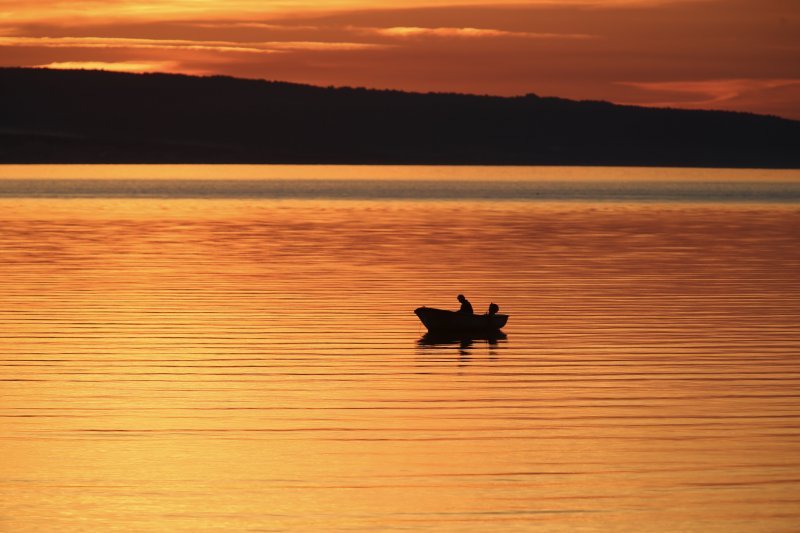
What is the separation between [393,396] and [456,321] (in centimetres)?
770

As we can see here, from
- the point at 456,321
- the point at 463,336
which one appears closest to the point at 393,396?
the point at 456,321

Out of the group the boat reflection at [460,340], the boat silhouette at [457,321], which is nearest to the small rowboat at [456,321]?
the boat silhouette at [457,321]

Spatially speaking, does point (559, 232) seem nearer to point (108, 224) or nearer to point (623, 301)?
point (108, 224)

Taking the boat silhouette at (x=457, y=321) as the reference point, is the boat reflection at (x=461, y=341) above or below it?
below

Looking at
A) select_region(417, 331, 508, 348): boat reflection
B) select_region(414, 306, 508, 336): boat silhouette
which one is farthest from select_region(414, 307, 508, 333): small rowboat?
select_region(417, 331, 508, 348): boat reflection

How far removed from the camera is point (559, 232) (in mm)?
68812

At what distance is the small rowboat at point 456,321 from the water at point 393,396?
42 centimetres

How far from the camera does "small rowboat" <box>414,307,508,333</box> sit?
99.0 feet

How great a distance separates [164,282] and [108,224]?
37.4 m

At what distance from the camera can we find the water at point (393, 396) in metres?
16.2

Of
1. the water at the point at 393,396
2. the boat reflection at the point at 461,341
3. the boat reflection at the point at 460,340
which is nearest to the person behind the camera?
the water at the point at 393,396

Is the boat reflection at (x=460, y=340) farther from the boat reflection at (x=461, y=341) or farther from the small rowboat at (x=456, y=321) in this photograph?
the small rowboat at (x=456, y=321)

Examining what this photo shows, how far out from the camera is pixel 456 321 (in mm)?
30500

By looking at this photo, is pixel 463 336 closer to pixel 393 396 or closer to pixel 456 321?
pixel 456 321
